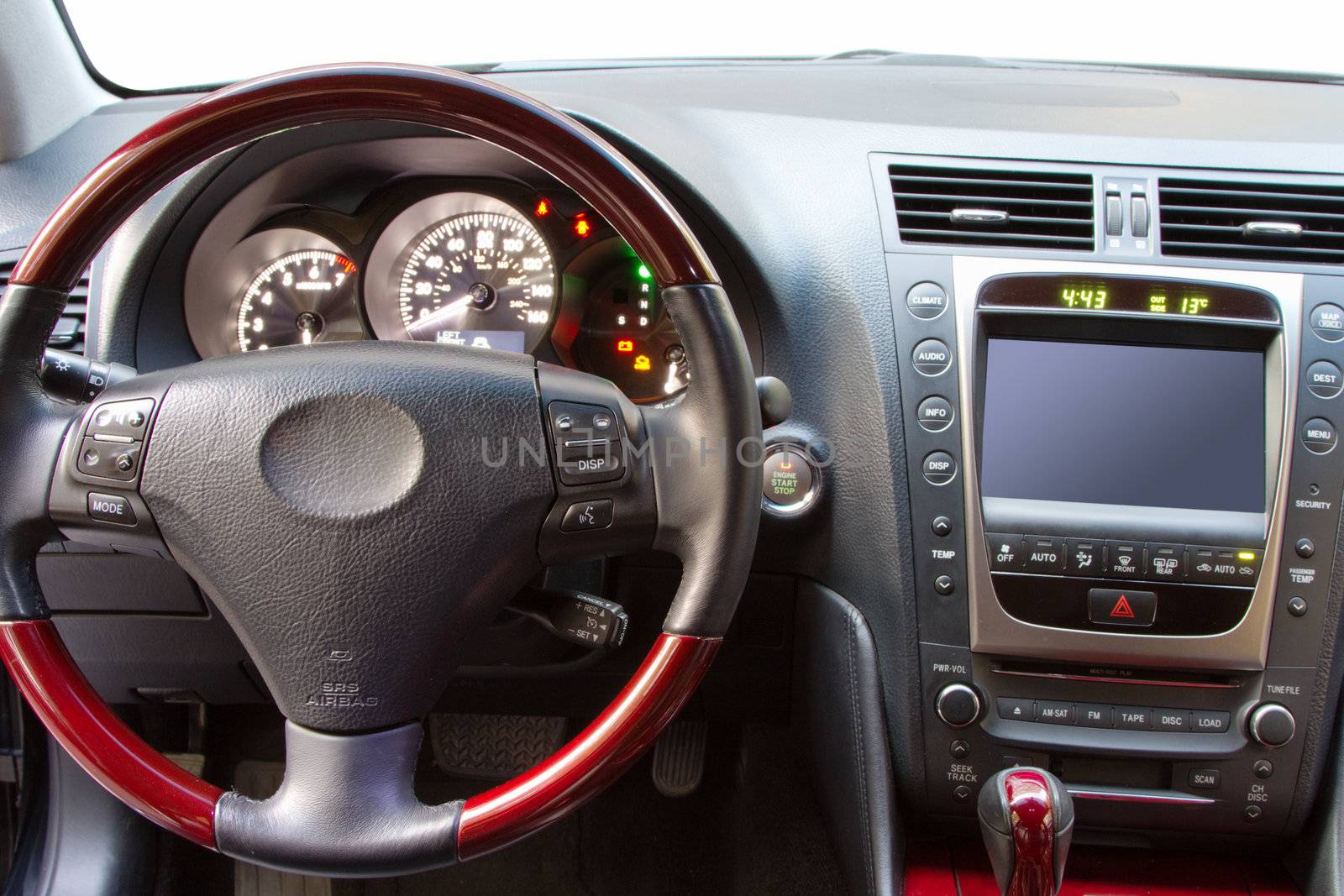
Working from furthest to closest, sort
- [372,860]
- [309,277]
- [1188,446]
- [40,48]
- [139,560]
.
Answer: [40,48] → [309,277] → [139,560] → [1188,446] → [372,860]

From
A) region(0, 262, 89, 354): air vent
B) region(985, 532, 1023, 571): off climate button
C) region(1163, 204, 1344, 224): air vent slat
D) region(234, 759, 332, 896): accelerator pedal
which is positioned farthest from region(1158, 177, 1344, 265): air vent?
region(234, 759, 332, 896): accelerator pedal

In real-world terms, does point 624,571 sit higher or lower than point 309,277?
lower

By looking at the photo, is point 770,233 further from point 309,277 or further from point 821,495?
point 309,277

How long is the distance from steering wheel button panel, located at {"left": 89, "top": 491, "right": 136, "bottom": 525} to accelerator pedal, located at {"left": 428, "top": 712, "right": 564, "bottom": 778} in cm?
87

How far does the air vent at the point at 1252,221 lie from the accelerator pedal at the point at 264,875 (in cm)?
155

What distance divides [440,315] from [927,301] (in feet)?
2.20

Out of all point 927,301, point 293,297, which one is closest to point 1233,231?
point 927,301

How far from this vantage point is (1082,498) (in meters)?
1.15

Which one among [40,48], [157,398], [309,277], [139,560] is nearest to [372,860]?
[157,398]

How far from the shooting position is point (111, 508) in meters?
0.93

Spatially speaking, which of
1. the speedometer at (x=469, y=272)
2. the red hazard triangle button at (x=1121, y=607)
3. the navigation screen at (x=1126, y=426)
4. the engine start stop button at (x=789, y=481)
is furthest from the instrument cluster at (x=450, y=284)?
the red hazard triangle button at (x=1121, y=607)

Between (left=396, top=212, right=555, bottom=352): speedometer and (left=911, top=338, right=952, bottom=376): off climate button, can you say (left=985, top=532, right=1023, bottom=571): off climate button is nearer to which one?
(left=911, top=338, right=952, bottom=376): off climate button

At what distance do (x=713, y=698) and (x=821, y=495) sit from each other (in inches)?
15.4

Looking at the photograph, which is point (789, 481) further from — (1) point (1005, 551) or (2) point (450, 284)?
(2) point (450, 284)
